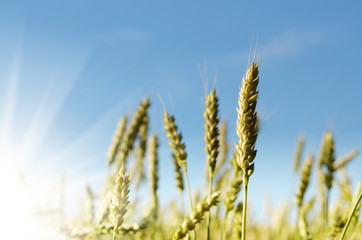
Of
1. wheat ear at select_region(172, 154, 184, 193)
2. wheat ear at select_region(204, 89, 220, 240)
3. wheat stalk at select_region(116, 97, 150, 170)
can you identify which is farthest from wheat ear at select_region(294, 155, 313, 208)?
wheat stalk at select_region(116, 97, 150, 170)

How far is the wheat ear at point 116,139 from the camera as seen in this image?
375 centimetres

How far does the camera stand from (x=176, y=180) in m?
2.39

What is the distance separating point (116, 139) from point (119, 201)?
2563mm

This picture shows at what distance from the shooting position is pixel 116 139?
3.91m

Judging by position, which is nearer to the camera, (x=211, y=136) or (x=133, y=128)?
(x=211, y=136)

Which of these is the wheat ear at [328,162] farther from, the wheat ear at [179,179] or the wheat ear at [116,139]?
the wheat ear at [116,139]

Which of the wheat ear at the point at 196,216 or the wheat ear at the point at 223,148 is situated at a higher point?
the wheat ear at the point at 223,148

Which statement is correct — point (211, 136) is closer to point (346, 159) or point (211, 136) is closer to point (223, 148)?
point (223, 148)

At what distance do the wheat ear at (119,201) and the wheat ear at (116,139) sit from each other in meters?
2.37

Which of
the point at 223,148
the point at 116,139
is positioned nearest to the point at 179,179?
the point at 223,148

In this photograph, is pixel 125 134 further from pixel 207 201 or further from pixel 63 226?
pixel 207 201

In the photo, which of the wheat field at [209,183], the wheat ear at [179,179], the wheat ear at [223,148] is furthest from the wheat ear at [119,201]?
the wheat ear at [223,148]

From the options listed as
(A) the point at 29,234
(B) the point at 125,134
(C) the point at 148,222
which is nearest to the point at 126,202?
(C) the point at 148,222

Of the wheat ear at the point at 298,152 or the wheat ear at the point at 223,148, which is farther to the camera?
the wheat ear at the point at 298,152
